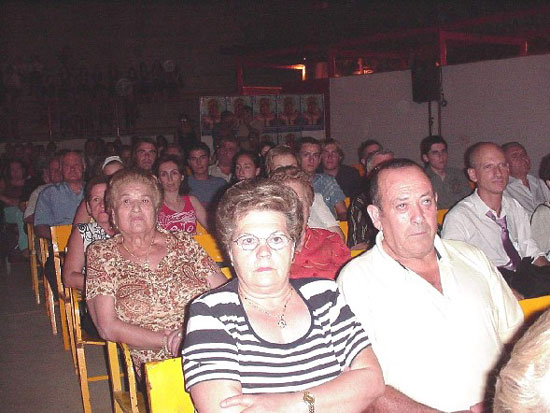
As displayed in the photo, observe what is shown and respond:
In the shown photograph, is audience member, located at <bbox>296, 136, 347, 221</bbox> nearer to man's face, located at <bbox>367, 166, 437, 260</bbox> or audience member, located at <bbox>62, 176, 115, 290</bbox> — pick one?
audience member, located at <bbox>62, 176, 115, 290</bbox>

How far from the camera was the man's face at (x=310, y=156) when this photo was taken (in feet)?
19.1

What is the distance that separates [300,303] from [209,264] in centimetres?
103

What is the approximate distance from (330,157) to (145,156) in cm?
188

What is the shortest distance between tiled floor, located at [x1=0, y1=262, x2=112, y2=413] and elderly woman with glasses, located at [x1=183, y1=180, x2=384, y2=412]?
2.21 m

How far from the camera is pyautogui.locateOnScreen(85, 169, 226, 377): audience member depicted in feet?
8.80

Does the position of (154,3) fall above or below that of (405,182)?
above

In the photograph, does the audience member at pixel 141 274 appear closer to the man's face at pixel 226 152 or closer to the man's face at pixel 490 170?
the man's face at pixel 490 170

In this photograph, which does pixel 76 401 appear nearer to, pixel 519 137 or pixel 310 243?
pixel 310 243

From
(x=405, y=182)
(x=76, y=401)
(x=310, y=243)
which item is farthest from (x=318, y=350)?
(x=76, y=401)

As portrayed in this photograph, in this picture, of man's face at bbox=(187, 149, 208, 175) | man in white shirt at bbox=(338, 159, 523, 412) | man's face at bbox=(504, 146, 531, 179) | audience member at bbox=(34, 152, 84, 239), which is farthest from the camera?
man's face at bbox=(187, 149, 208, 175)

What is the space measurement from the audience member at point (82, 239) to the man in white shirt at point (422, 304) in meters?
1.73

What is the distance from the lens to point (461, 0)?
15.1 meters

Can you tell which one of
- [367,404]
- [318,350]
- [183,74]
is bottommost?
[367,404]

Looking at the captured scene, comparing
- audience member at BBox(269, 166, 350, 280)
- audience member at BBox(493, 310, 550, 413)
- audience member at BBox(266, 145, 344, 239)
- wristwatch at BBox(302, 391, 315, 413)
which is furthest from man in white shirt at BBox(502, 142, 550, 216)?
audience member at BBox(493, 310, 550, 413)
